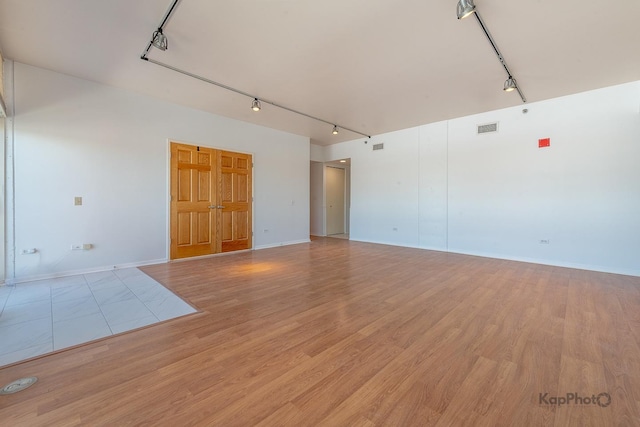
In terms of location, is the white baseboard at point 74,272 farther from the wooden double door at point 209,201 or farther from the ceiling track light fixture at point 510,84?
the ceiling track light fixture at point 510,84

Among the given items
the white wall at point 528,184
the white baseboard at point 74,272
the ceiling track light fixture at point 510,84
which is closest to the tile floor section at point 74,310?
Answer: the white baseboard at point 74,272

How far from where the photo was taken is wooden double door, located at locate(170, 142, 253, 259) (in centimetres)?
524

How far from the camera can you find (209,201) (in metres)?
5.67

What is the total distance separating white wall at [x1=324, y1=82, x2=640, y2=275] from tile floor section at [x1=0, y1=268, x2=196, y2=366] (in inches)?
220

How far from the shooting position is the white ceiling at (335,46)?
262 cm

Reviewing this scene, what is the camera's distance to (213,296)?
10.6ft

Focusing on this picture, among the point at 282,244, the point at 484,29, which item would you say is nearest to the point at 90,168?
the point at 282,244

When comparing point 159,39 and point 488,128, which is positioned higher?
point 159,39

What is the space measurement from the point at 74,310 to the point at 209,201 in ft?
10.3

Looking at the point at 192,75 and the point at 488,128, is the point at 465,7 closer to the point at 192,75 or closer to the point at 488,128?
the point at 192,75

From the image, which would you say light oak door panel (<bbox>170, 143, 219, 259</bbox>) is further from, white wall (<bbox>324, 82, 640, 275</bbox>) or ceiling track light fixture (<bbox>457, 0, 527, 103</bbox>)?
ceiling track light fixture (<bbox>457, 0, 527, 103</bbox>)

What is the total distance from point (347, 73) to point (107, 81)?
3.86 m

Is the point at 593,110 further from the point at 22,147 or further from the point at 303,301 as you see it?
the point at 22,147

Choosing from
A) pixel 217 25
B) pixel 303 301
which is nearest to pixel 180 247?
pixel 303 301
